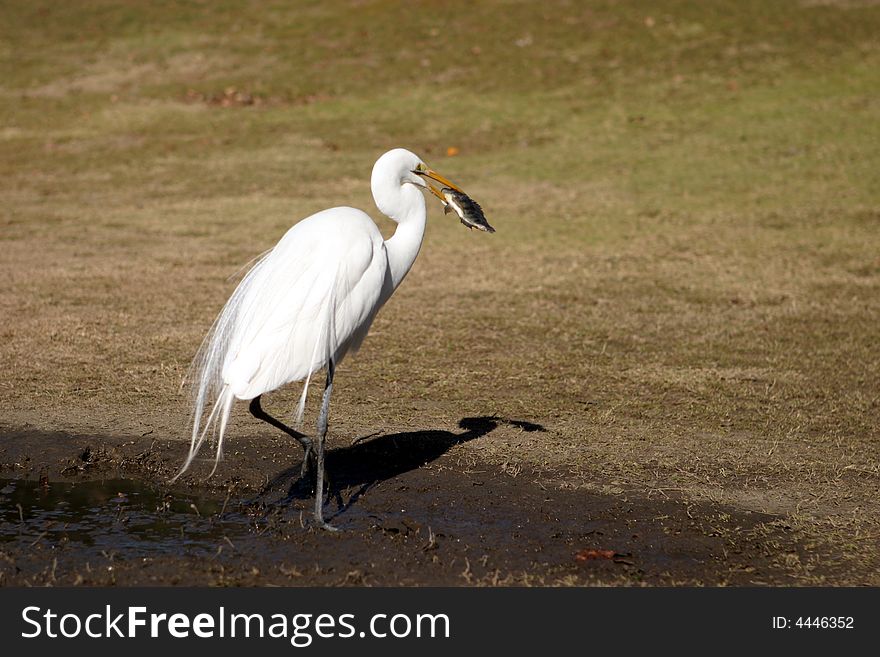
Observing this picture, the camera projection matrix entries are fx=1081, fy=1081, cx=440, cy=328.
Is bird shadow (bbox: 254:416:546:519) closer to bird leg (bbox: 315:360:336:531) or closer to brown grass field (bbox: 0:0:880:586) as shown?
brown grass field (bbox: 0:0:880:586)

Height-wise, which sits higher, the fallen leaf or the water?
the water

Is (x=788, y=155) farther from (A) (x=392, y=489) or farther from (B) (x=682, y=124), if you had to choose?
(A) (x=392, y=489)

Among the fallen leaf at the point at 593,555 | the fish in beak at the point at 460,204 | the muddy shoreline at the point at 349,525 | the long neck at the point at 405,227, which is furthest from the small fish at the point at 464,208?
the fallen leaf at the point at 593,555

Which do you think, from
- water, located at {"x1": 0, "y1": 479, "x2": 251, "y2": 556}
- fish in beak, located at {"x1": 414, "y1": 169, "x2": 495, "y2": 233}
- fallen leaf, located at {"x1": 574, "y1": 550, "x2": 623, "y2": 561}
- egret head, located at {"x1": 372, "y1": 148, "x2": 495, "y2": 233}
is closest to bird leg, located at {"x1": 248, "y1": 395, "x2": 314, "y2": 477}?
water, located at {"x1": 0, "y1": 479, "x2": 251, "y2": 556}

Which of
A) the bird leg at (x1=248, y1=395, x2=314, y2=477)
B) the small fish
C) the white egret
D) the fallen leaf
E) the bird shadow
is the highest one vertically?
the small fish

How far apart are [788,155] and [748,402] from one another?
8597mm

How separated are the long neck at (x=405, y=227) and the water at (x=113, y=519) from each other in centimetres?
132

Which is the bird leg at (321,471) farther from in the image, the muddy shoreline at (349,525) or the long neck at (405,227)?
the long neck at (405,227)

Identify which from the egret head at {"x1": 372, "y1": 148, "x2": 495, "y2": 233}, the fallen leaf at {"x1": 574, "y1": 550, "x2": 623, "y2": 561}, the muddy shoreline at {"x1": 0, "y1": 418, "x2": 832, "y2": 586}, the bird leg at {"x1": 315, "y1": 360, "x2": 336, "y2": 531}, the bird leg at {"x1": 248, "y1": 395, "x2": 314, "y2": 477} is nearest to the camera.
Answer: the muddy shoreline at {"x1": 0, "y1": 418, "x2": 832, "y2": 586}

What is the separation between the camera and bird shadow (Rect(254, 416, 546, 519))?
5.00m

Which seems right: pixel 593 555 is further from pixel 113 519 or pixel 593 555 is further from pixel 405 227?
pixel 113 519

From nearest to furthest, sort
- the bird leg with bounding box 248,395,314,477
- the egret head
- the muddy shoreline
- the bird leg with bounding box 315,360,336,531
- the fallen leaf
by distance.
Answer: the muddy shoreline < the fallen leaf < the bird leg with bounding box 315,360,336,531 < the egret head < the bird leg with bounding box 248,395,314,477

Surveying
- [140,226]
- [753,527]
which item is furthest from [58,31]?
[753,527]

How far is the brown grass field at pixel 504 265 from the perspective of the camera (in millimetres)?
4785
